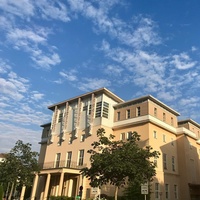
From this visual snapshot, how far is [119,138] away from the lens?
34625mm

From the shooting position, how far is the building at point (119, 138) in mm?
31812

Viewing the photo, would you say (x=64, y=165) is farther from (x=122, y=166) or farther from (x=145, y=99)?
(x=122, y=166)

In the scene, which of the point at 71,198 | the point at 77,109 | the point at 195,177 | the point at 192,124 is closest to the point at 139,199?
the point at 71,198

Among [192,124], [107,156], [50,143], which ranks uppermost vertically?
[192,124]

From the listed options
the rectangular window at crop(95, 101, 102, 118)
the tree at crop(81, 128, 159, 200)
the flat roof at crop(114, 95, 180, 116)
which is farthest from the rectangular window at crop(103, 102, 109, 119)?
the tree at crop(81, 128, 159, 200)

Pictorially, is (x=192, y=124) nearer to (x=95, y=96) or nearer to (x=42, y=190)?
(x=95, y=96)

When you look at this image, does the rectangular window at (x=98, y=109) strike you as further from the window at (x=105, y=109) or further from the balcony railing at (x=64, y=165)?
the balcony railing at (x=64, y=165)

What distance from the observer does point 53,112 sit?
143 ft

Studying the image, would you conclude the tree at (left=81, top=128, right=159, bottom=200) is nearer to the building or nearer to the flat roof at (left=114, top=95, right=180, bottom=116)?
the building

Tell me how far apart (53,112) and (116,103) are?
1257 centimetres

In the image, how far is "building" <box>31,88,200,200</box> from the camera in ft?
104

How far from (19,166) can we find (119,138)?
1416cm

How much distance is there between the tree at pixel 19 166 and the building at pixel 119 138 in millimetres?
2872

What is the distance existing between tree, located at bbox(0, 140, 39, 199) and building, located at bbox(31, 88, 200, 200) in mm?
2872
